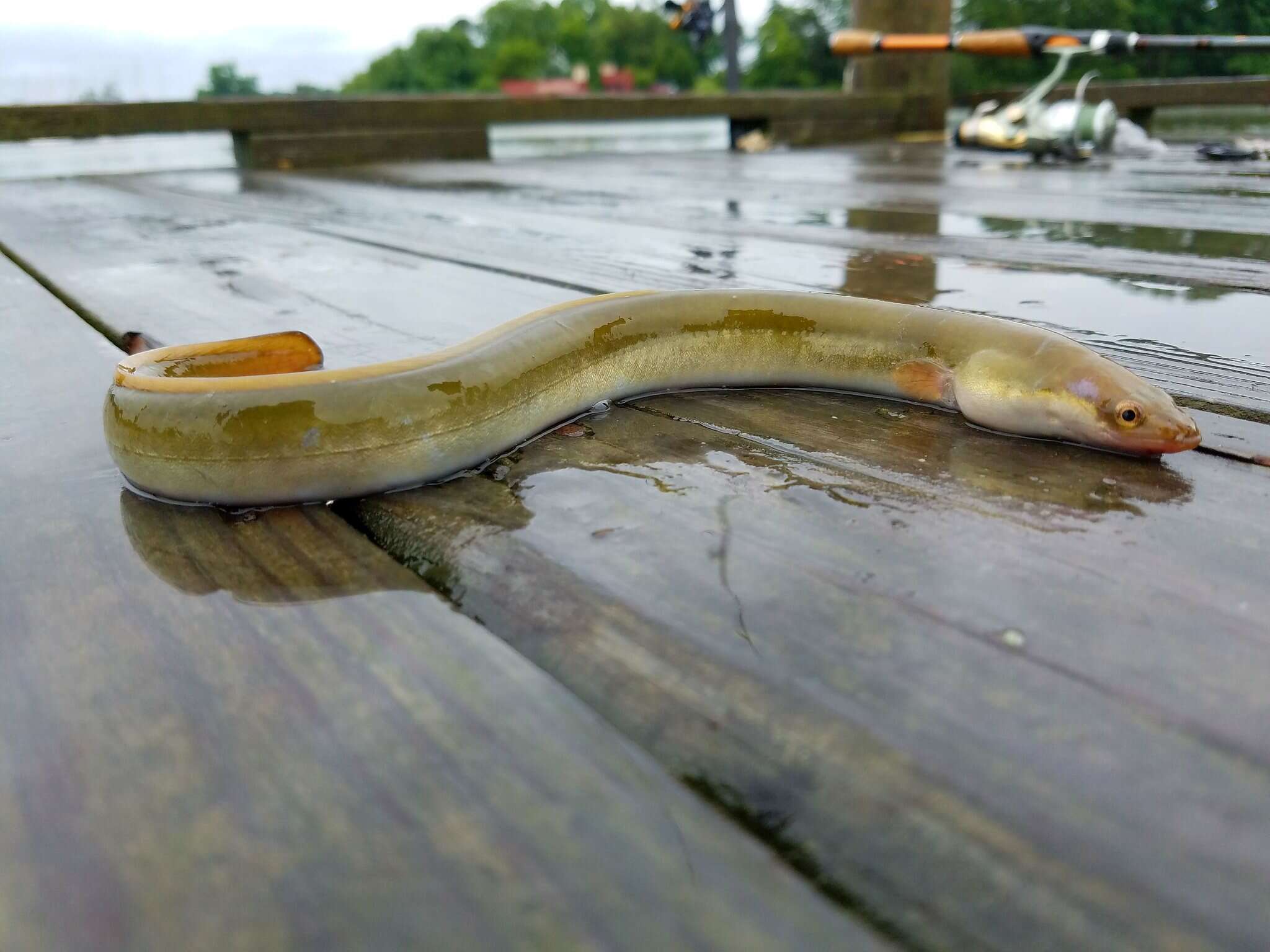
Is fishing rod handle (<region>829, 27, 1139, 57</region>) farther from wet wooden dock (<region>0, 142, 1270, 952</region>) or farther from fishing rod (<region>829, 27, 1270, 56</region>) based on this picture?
wet wooden dock (<region>0, 142, 1270, 952</region>)

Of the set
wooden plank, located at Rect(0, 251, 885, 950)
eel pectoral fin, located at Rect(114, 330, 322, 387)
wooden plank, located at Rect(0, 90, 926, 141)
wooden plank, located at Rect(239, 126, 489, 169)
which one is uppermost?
wooden plank, located at Rect(0, 90, 926, 141)

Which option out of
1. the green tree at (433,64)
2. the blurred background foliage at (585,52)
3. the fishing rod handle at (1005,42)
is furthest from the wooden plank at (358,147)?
the green tree at (433,64)

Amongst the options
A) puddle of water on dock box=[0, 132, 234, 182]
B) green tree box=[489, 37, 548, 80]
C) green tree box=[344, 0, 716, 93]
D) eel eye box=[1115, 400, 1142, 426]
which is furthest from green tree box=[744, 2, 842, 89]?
eel eye box=[1115, 400, 1142, 426]

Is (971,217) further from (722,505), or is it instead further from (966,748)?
(966,748)

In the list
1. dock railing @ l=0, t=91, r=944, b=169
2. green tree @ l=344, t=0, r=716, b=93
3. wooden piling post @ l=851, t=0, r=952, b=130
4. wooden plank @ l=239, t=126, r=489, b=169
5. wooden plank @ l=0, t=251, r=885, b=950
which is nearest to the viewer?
wooden plank @ l=0, t=251, r=885, b=950

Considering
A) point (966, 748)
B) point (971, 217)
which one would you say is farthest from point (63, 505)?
point (971, 217)
